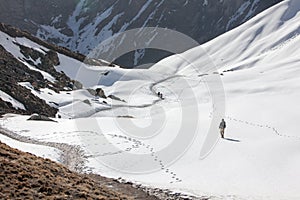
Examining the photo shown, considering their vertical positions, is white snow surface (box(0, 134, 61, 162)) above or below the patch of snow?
below

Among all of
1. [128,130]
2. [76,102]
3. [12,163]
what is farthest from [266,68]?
[12,163]

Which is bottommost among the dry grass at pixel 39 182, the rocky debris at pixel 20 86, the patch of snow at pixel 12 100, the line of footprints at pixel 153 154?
the dry grass at pixel 39 182

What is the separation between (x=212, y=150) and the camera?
86.7 ft

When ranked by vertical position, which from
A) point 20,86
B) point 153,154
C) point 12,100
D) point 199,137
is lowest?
point 153,154

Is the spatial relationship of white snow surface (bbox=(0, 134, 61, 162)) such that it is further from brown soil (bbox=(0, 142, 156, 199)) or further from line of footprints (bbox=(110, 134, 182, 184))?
brown soil (bbox=(0, 142, 156, 199))

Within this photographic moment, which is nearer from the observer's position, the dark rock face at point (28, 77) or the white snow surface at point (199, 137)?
the white snow surface at point (199, 137)

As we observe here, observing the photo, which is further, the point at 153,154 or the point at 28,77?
the point at 28,77

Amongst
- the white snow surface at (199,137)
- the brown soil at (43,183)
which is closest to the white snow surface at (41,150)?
the white snow surface at (199,137)

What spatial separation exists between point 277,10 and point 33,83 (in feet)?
350

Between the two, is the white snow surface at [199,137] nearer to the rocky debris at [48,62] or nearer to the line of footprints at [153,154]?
the line of footprints at [153,154]

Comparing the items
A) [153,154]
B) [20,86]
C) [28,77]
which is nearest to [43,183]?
[153,154]

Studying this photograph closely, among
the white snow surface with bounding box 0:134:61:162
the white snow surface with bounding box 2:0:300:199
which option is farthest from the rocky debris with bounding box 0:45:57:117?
the white snow surface with bounding box 0:134:61:162

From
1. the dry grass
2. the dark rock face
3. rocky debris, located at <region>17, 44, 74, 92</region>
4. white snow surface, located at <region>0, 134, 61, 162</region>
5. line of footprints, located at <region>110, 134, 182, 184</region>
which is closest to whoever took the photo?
the dry grass

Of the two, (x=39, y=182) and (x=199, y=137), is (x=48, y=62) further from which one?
(x=39, y=182)
